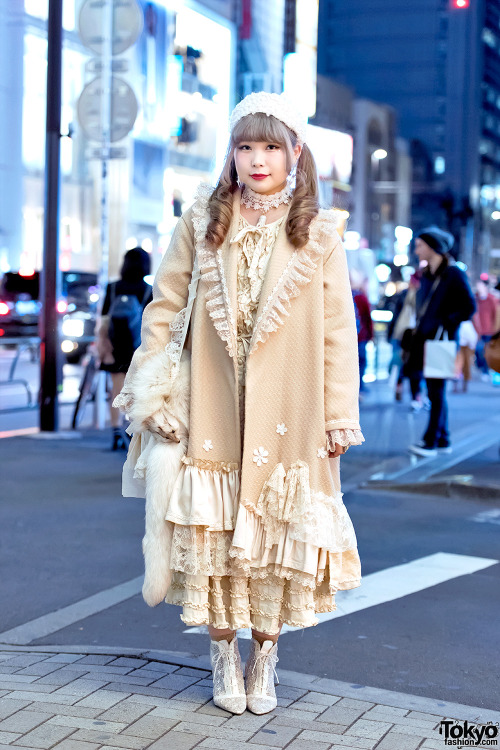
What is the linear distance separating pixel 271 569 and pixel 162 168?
1539 inches

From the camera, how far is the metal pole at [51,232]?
1109 cm

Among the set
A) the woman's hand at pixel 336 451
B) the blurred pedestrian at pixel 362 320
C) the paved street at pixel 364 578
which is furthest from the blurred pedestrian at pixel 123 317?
the woman's hand at pixel 336 451

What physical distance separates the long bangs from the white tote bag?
21.9 ft

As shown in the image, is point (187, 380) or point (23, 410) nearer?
point (187, 380)

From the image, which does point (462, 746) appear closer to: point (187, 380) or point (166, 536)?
point (166, 536)

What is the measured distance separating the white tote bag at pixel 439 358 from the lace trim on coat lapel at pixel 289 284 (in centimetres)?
661

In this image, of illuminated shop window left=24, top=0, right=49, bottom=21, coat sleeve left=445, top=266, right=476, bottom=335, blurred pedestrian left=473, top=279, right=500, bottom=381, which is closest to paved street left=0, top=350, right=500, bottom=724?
coat sleeve left=445, top=266, right=476, bottom=335

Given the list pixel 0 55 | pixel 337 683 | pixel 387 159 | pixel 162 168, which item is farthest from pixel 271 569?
pixel 387 159

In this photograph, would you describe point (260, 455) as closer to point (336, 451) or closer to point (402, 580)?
point (336, 451)

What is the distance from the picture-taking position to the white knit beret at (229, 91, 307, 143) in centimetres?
357

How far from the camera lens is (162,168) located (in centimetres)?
4153

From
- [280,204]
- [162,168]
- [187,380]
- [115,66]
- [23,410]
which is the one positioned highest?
[162,168]

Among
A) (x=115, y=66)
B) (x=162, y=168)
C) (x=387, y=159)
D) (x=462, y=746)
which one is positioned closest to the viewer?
(x=462, y=746)

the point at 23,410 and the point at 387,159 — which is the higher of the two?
the point at 387,159
